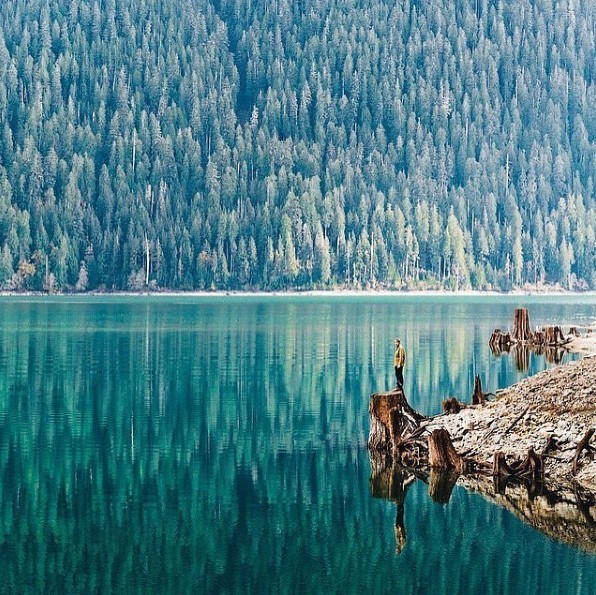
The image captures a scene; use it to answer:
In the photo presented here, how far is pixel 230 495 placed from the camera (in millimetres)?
24953

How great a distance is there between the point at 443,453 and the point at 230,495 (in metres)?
4.36

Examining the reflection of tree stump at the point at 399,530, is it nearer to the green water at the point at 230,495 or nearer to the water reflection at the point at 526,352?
the green water at the point at 230,495

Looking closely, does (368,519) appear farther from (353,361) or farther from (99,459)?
(353,361)

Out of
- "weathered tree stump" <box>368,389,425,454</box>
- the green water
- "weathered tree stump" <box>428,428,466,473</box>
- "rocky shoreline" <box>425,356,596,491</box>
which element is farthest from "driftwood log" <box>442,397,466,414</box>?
"weathered tree stump" <box>428,428,466,473</box>

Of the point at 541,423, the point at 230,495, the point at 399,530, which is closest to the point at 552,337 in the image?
the point at 541,423

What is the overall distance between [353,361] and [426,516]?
103ft

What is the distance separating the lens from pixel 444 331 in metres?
80.2

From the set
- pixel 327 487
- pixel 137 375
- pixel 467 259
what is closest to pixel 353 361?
pixel 137 375

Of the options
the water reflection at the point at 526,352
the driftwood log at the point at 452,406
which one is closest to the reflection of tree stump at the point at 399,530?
the driftwood log at the point at 452,406

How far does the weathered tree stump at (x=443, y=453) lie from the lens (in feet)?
85.5

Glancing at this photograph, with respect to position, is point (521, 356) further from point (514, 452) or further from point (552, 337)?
point (514, 452)

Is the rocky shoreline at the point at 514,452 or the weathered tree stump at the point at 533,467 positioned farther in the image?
the weathered tree stump at the point at 533,467

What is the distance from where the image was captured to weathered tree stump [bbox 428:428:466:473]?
85.5 ft

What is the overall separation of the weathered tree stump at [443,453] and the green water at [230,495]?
1408mm
